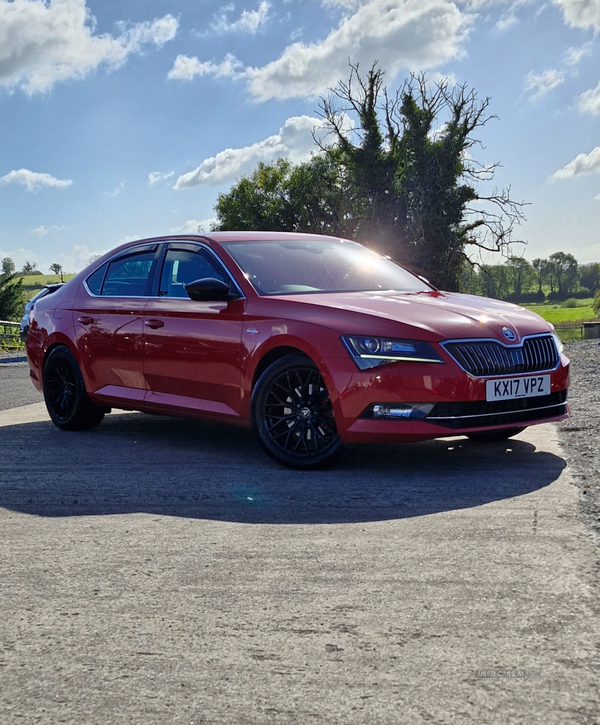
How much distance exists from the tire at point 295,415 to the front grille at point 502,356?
0.89 m

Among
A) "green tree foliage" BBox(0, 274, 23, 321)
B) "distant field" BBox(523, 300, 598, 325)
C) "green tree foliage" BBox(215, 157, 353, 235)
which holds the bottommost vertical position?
"distant field" BBox(523, 300, 598, 325)

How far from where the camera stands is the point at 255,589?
345 centimetres

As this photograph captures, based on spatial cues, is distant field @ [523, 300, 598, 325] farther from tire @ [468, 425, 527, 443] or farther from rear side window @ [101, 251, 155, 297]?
rear side window @ [101, 251, 155, 297]

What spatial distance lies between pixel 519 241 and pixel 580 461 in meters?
40.7

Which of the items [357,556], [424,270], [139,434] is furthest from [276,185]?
[357,556]

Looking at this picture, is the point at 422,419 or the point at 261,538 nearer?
the point at 261,538

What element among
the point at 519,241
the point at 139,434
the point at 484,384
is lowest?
the point at 139,434

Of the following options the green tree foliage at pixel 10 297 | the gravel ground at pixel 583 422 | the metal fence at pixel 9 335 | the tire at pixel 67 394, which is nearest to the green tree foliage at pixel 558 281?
the green tree foliage at pixel 10 297

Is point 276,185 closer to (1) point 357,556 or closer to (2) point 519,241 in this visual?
(2) point 519,241

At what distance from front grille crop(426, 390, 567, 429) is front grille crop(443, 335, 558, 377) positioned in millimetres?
191

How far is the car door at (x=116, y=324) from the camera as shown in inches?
290

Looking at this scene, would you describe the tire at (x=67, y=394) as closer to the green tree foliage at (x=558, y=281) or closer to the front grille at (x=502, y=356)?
the front grille at (x=502, y=356)

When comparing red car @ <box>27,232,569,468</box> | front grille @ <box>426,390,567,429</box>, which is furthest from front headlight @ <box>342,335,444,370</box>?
front grille @ <box>426,390,567,429</box>

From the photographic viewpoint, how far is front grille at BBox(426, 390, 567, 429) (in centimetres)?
563
